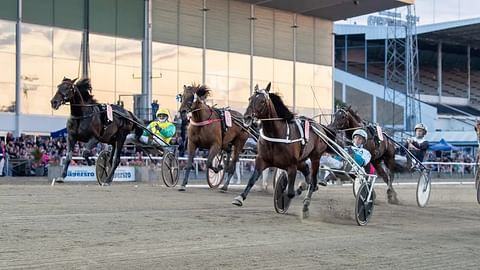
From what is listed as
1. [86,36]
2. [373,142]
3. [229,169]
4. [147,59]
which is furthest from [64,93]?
[147,59]

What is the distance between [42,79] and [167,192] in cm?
2075

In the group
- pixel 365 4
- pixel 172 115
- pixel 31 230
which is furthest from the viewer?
pixel 365 4

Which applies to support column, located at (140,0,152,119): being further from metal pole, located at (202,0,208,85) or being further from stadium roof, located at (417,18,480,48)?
stadium roof, located at (417,18,480,48)

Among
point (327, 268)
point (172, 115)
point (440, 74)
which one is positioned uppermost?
point (440, 74)

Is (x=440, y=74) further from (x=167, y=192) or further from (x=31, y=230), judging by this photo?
(x=31, y=230)

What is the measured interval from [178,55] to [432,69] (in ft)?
132

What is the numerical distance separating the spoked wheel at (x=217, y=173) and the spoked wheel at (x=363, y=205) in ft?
20.9

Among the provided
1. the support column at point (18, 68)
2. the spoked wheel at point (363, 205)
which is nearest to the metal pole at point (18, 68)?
the support column at point (18, 68)

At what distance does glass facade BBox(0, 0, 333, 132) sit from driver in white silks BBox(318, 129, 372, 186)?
21.0 metres

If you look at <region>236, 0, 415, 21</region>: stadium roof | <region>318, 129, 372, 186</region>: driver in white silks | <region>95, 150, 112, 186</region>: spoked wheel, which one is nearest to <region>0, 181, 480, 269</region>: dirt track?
<region>318, 129, 372, 186</region>: driver in white silks

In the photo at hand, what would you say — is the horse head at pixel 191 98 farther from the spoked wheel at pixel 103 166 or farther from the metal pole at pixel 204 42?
the metal pole at pixel 204 42

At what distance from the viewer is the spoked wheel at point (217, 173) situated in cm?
1728

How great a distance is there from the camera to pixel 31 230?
8375 millimetres

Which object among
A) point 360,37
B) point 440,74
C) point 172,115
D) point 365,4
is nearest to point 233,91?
point 172,115
